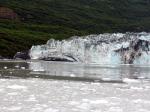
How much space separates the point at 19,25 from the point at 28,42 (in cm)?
2971

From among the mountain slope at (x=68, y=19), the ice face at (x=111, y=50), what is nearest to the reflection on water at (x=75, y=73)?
the ice face at (x=111, y=50)

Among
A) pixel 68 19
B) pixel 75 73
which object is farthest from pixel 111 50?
pixel 68 19

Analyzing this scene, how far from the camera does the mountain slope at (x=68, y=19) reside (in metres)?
104

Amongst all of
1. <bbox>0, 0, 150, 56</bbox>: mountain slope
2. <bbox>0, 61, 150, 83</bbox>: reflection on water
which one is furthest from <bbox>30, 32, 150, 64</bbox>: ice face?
<bbox>0, 0, 150, 56</bbox>: mountain slope

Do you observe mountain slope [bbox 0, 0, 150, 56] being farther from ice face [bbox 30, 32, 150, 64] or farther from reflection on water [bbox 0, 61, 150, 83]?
reflection on water [bbox 0, 61, 150, 83]

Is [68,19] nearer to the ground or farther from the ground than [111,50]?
farther from the ground

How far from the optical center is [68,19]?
465 ft

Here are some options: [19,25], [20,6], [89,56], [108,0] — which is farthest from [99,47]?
[108,0]

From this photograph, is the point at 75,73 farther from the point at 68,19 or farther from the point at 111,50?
the point at 68,19

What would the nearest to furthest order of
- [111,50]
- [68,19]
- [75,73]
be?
[75,73] → [111,50] → [68,19]

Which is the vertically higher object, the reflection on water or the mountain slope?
the mountain slope

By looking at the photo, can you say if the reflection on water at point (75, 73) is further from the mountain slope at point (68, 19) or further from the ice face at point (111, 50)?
the mountain slope at point (68, 19)

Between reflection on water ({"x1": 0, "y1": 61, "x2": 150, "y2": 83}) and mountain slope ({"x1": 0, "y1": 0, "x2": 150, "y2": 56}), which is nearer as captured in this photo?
reflection on water ({"x1": 0, "y1": 61, "x2": 150, "y2": 83})

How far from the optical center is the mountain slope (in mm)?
103869
